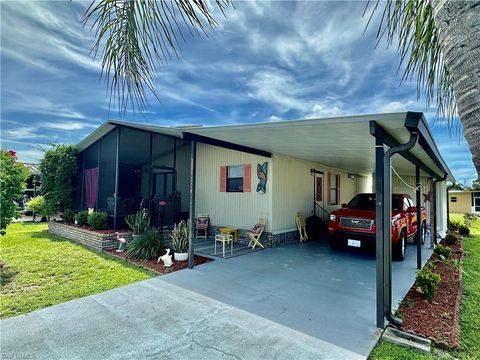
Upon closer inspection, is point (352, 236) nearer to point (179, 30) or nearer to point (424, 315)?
point (424, 315)

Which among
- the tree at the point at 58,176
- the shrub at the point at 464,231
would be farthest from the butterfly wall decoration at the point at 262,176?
the shrub at the point at 464,231

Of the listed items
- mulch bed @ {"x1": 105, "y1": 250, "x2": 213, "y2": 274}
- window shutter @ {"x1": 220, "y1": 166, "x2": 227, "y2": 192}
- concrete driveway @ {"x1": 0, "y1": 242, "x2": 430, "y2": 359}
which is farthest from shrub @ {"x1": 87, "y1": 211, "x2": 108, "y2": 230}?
concrete driveway @ {"x1": 0, "y1": 242, "x2": 430, "y2": 359}

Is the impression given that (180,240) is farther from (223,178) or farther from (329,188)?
(329,188)

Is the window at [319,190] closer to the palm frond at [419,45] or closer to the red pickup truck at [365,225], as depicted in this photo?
the red pickup truck at [365,225]

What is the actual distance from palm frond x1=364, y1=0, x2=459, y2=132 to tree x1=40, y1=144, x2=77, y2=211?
508 inches

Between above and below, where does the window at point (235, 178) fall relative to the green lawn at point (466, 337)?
above

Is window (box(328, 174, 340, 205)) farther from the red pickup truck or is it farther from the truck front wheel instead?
the truck front wheel

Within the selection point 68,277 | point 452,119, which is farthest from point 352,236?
point 68,277

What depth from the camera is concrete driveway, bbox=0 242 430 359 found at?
2.97 metres

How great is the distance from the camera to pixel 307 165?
10266 millimetres

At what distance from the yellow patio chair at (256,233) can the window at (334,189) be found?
4.83 m

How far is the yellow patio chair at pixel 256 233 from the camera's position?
8070mm

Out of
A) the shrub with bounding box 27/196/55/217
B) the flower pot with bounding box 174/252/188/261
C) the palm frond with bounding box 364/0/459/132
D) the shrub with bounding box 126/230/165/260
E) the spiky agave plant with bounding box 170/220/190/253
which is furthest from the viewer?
the shrub with bounding box 27/196/55/217

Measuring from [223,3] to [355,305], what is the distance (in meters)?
4.34
